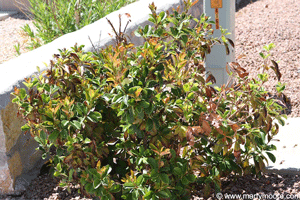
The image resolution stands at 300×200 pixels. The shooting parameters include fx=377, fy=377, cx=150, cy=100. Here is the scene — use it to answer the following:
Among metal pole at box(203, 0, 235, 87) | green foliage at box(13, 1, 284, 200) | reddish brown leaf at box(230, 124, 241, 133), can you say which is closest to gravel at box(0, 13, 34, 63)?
metal pole at box(203, 0, 235, 87)

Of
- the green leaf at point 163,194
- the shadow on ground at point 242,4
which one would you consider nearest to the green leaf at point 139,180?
the green leaf at point 163,194

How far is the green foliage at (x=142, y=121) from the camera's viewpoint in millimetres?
1865

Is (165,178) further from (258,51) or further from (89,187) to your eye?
(258,51)

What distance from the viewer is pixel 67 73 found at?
2145mm

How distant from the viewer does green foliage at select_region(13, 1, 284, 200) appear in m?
1.87

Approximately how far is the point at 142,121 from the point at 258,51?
306cm

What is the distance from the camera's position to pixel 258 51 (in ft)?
14.9

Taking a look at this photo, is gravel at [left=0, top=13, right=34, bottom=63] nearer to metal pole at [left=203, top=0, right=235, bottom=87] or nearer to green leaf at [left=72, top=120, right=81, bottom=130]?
metal pole at [left=203, top=0, right=235, bottom=87]

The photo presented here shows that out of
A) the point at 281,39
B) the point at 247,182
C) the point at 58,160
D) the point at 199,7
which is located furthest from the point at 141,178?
the point at 199,7

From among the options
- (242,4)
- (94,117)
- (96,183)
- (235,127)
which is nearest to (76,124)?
(94,117)

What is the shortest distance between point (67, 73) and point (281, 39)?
3262 millimetres

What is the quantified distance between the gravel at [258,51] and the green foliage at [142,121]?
19cm

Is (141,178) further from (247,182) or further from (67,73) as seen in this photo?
(247,182)

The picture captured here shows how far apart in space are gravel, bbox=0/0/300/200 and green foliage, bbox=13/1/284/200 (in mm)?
193
